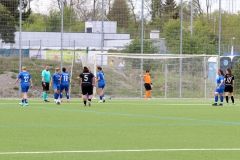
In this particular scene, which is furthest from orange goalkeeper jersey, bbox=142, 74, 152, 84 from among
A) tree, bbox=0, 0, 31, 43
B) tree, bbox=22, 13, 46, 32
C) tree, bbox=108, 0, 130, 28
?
tree, bbox=0, 0, 31, 43

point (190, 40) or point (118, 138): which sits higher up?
point (190, 40)

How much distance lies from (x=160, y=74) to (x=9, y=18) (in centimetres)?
1103

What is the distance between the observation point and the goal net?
135ft

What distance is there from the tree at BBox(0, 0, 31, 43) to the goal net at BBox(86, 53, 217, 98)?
18.5 ft

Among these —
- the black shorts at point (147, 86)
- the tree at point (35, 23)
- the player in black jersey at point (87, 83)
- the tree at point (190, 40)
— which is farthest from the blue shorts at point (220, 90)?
the tree at point (35, 23)

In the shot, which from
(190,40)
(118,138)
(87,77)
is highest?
(190,40)

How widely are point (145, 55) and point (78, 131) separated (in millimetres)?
25785

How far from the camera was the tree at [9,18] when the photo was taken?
39.1 m

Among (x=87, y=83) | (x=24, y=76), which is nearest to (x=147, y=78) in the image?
(x=87, y=83)

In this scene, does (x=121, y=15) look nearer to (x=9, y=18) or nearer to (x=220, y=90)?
(x=9, y=18)

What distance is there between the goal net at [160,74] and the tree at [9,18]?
564 centimetres

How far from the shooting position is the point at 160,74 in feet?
138

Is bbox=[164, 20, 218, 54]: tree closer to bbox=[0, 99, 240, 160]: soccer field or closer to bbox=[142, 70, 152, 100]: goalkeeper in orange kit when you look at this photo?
bbox=[142, 70, 152, 100]: goalkeeper in orange kit

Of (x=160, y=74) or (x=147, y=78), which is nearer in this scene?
(x=147, y=78)
